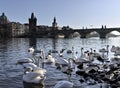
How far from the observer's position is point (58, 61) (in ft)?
89.5

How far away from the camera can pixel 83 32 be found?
165 m

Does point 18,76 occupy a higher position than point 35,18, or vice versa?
point 35,18

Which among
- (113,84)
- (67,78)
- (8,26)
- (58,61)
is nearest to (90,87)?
(113,84)

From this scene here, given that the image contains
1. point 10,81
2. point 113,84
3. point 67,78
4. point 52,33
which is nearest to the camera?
point 113,84

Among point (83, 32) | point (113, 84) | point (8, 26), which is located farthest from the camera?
point (8, 26)

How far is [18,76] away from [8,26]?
584 ft

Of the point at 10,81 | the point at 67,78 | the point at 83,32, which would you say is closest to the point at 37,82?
the point at 10,81

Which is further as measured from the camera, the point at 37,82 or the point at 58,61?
the point at 58,61

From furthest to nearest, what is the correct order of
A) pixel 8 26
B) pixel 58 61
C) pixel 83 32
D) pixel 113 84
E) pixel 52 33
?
pixel 8 26 → pixel 52 33 → pixel 83 32 → pixel 58 61 → pixel 113 84

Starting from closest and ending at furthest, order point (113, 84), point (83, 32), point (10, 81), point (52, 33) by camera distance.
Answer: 1. point (113, 84)
2. point (10, 81)
3. point (83, 32)
4. point (52, 33)

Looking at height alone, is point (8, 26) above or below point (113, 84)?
above

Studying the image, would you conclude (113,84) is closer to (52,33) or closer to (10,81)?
(10,81)

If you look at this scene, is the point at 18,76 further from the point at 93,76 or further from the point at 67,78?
the point at 93,76

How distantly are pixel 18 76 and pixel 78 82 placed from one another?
4191mm
